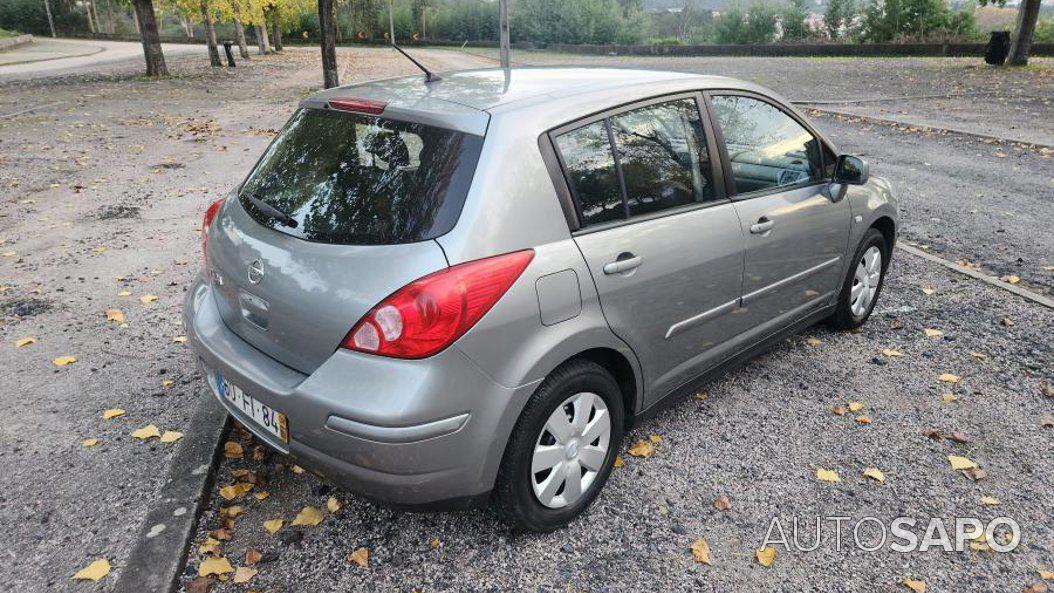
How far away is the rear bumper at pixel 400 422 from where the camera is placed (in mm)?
2354

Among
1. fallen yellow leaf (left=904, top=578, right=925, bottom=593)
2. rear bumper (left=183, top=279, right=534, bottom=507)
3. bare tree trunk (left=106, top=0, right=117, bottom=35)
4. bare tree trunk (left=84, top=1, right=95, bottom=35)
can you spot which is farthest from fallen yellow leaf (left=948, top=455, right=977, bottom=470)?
bare tree trunk (left=106, top=0, right=117, bottom=35)

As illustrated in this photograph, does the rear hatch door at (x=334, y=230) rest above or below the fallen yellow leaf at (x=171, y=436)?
above

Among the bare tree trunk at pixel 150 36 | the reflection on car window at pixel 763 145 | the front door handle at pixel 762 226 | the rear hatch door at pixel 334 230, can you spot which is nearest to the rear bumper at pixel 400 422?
the rear hatch door at pixel 334 230

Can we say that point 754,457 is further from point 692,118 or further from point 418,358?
point 418,358

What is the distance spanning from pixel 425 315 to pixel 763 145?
2.34 metres

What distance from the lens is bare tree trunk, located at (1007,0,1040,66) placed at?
2091 cm

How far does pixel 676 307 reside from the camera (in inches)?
124

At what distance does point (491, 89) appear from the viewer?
9.84 feet

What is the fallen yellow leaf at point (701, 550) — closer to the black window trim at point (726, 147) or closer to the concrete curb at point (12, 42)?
the black window trim at point (726, 147)

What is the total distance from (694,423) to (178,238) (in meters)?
5.25

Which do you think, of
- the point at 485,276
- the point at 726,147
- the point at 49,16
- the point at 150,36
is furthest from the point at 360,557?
the point at 49,16

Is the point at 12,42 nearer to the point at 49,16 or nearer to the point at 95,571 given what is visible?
the point at 49,16

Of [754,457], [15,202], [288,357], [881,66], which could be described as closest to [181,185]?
[15,202]

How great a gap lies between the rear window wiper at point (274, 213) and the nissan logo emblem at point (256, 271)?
0.60 feet
